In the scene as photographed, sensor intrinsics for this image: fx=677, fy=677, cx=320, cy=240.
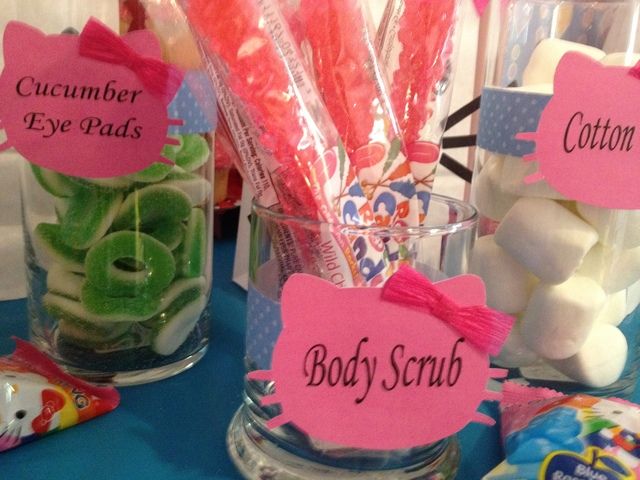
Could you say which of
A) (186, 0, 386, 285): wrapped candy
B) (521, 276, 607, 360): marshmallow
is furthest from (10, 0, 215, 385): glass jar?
(521, 276, 607, 360): marshmallow

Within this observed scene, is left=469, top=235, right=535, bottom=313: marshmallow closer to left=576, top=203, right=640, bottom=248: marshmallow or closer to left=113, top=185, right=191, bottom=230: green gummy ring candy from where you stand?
left=576, top=203, right=640, bottom=248: marshmallow

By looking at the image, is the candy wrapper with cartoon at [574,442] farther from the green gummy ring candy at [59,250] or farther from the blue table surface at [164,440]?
the green gummy ring candy at [59,250]

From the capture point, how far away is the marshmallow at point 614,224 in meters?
0.38

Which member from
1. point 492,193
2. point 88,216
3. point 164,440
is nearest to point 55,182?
point 88,216

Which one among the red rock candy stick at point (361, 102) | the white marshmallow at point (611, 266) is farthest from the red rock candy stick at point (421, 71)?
the white marshmallow at point (611, 266)

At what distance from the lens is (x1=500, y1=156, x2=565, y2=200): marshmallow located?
0.38 metres

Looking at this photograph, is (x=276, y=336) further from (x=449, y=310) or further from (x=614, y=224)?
(x=614, y=224)

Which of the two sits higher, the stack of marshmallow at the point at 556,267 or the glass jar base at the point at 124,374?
the stack of marshmallow at the point at 556,267

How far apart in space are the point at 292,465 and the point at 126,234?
17cm

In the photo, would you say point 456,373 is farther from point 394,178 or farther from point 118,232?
point 118,232

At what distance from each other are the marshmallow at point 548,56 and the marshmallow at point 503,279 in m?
0.10

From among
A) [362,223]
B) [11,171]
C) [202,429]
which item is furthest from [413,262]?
[11,171]

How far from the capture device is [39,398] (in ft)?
1.16

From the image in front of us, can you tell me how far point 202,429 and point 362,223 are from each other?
0.53 feet
